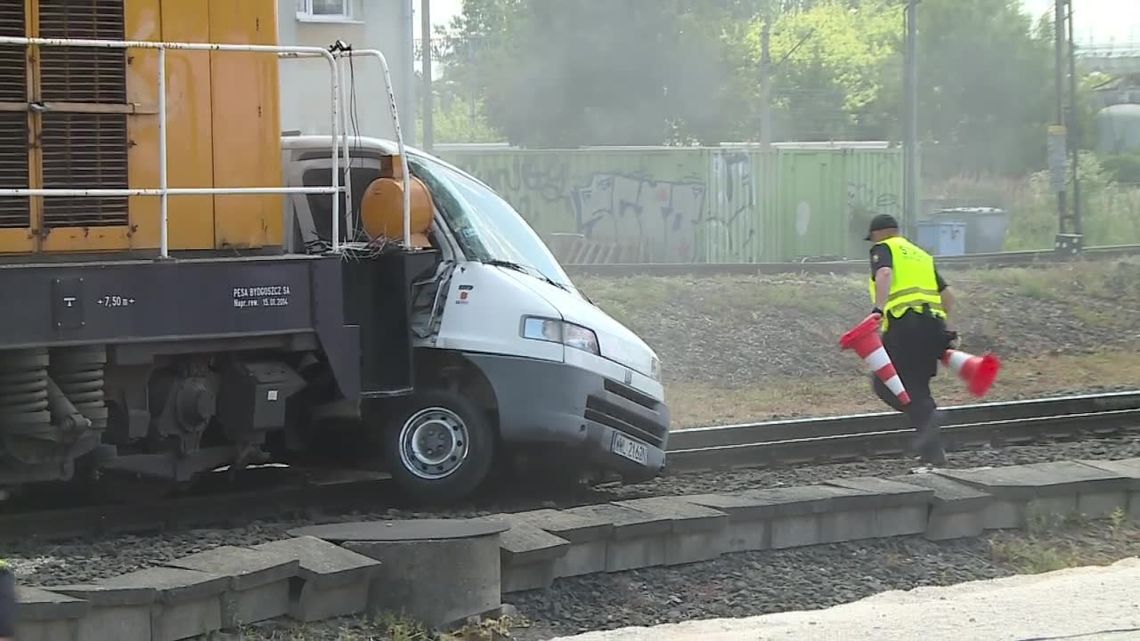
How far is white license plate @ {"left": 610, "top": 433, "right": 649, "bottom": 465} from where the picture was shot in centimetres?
895

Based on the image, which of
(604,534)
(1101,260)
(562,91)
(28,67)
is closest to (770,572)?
(604,534)

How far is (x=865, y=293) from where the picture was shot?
2073 cm

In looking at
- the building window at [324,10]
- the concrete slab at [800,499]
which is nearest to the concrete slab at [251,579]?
the concrete slab at [800,499]

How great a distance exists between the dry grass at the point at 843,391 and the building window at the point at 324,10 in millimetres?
10422

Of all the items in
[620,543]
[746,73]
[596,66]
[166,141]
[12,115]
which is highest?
[746,73]

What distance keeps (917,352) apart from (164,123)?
5521mm

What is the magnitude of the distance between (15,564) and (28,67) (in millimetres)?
2656

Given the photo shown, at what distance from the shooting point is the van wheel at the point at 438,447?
8719 mm

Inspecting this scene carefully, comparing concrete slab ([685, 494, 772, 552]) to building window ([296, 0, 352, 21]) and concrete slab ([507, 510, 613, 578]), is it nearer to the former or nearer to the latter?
concrete slab ([507, 510, 613, 578])

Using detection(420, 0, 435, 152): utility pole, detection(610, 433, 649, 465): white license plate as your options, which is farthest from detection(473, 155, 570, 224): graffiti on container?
detection(610, 433, 649, 465): white license plate

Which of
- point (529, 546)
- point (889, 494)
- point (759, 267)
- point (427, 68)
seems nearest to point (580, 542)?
point (529, 546)

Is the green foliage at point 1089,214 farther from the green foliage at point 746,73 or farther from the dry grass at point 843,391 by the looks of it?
the dry grass at point 843,391

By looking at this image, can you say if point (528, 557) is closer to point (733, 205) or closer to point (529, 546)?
point (529, 546)

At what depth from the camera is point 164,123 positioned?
7.80 meters
